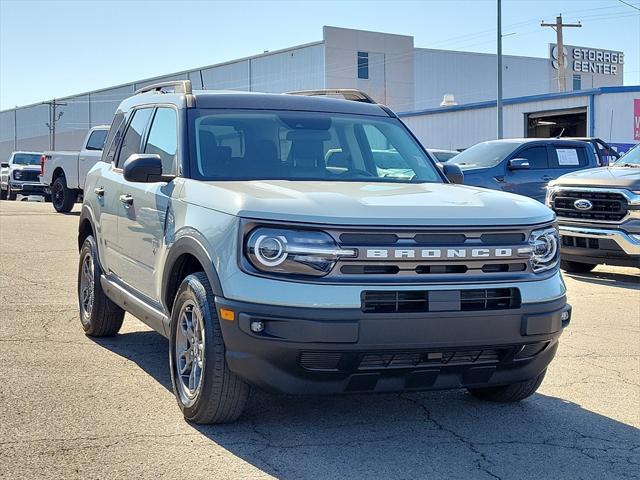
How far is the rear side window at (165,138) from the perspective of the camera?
562 centimetres

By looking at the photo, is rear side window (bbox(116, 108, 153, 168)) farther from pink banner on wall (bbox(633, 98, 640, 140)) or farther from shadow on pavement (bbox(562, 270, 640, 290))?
pink banner on wall (bbox(633, 98, 640, 140))

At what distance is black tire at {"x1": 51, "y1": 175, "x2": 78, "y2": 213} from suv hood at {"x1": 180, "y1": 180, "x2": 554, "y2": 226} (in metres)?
18.3

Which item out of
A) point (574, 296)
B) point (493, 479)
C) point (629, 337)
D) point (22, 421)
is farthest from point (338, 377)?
point (574, 296)

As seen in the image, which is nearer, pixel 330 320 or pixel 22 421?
pixel 330 320

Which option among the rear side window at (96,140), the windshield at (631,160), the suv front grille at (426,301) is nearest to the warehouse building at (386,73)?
the rear side window at (96,140)

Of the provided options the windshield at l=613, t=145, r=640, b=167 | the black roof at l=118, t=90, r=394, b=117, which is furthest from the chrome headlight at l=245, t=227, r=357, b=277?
the windshield at l=613, t=145, r=640, b=167

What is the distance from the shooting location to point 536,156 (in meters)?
15.4

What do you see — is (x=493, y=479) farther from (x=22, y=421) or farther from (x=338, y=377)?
(x=22, y=421)

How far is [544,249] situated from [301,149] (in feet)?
5.64

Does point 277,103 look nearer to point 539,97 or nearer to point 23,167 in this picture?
point 539,97

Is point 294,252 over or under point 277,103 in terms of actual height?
under

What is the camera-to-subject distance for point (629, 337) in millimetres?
7660

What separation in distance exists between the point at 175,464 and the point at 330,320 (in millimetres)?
994

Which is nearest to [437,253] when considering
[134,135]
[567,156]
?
[134,135]
